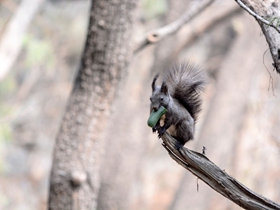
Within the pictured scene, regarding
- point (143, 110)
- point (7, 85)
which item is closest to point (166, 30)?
point (143, 110)

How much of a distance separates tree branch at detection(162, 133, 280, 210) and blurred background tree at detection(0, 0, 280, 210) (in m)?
1.90

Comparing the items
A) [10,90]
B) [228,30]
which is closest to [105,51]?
[10,90]

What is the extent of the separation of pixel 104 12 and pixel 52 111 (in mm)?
6924

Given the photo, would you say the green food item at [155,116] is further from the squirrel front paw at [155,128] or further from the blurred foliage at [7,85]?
the blurred foliage at [7,85]

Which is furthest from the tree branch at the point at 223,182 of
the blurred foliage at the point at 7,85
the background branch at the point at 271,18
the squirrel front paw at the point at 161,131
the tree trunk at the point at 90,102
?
the blurred foliage at the point at 7,85

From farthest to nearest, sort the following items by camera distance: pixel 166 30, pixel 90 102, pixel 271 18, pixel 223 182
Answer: pixel 166 30 → pixel 90 102 → pixel 223 182 → pixel 271 18

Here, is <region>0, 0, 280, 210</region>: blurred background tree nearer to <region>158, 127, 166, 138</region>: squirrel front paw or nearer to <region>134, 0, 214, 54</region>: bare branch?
Result: <region>134, 0, 214, 54</region>: bare branch

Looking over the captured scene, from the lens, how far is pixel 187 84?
2.68 metres

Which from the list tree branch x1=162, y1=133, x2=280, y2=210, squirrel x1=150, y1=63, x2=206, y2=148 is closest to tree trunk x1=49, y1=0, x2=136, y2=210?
squirrel x1=150, y1=63, x2=206, y2=148

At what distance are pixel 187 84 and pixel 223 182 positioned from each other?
594 mm

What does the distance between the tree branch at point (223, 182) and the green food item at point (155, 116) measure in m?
0.19

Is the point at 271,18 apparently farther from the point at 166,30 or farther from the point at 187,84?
the point at 166,30

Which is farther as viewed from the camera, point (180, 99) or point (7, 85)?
point (7, 85)

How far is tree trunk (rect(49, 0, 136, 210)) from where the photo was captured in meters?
4.00
